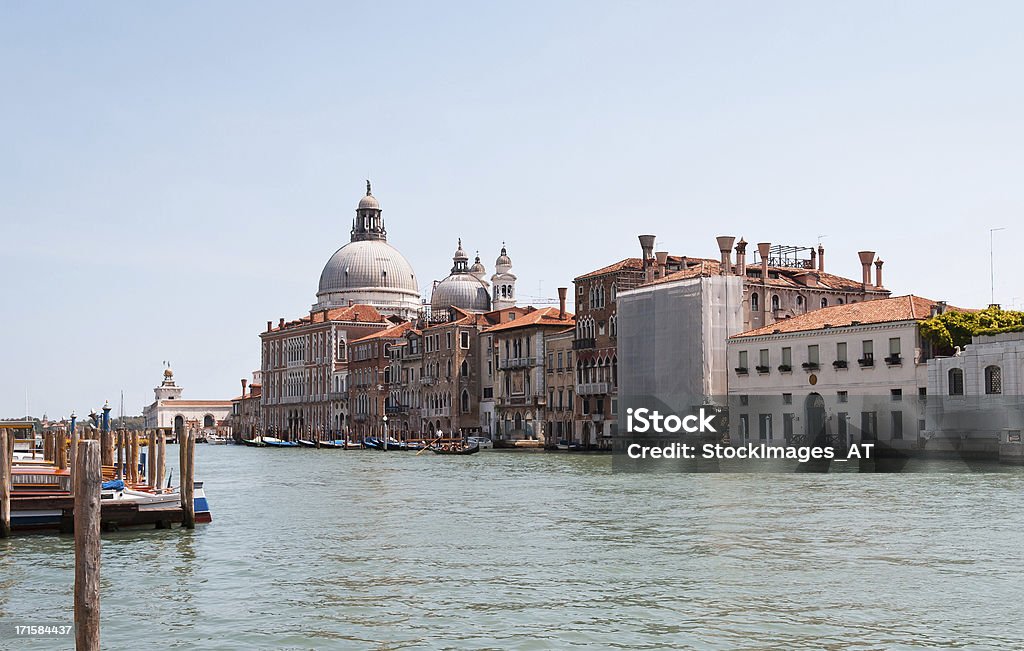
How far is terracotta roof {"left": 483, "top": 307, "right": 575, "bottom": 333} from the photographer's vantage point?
5756cm

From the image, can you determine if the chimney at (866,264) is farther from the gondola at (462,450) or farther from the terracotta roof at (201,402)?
the terracotta roof at (201,402)

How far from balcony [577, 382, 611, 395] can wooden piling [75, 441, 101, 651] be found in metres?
43.3

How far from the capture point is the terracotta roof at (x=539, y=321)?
5756 cm

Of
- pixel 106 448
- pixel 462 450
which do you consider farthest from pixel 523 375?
pixel 106 448

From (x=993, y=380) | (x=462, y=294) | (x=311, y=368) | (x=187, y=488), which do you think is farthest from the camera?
(x=311, y=368)

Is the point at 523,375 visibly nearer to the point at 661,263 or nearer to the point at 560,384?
the point at 560,384

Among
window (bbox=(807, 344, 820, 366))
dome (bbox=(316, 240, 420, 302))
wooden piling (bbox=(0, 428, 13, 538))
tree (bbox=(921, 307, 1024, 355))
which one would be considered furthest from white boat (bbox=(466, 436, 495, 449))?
wooden piling (bbox=(0, 428, 13, 538))

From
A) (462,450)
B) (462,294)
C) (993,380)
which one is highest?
(462,294)

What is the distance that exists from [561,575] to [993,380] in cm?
2560

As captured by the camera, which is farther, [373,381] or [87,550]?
[373,381]

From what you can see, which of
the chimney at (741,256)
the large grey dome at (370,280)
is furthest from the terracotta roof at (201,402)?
the chimney at (741,256)

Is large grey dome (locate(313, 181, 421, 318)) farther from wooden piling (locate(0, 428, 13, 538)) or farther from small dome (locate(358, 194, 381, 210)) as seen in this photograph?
wooden piling (locate(0, 428, 13, 538))

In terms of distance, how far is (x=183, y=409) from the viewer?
365 feet

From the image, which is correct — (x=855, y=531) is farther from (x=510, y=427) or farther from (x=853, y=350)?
(x=510, y=427)
